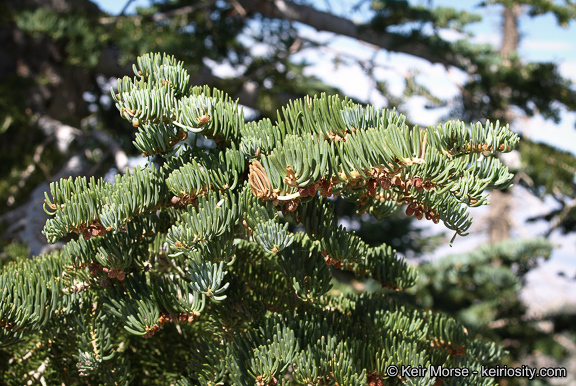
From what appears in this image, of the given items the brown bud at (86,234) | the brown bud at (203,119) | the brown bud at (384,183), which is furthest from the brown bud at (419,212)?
the brown bud at (86,234)

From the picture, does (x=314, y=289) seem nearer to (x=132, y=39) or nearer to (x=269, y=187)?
(x=269, y=187)

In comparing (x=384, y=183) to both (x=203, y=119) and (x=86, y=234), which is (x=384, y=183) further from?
(x=86, y=234)

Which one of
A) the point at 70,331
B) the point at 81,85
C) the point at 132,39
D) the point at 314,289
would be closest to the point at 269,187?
the point at 314,289

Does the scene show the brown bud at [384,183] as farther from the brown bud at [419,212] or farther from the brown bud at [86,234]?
the brown bud at [86,234]

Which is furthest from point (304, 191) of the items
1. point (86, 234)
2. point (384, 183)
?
point (86, 234)

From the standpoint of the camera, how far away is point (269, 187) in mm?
507

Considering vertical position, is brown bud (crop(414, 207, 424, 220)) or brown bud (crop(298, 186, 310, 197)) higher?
brown bud (crop(414, 207, 424, 220))

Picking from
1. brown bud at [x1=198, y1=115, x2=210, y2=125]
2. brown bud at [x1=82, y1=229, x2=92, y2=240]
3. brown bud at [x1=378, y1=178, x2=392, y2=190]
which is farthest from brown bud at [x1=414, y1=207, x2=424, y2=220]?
brown bud at [x1=82, y1=229, x2=92, y2=240]

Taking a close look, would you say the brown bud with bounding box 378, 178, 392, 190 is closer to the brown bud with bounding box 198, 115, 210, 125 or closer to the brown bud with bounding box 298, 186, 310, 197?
the brown bud with bounding box 298, 186, 310, 197

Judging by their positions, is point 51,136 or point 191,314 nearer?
point 191,314

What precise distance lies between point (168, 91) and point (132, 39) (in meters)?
1.44

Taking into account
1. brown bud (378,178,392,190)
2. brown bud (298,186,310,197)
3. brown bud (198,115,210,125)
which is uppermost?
brown bud (198,115,210,125)

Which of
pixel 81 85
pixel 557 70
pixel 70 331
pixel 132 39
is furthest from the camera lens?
pixel 81 85

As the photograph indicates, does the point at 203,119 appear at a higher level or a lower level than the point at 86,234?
higher
